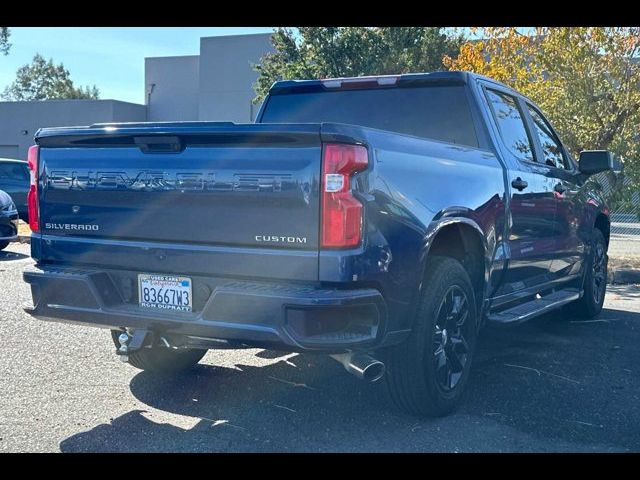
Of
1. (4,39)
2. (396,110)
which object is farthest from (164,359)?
(4,39)

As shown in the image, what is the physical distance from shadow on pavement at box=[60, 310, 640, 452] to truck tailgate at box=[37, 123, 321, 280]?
980 mm

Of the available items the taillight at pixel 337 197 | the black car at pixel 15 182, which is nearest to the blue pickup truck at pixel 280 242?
the taillight at pixel 337 197

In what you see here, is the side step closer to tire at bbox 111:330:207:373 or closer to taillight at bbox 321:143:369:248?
taillight at bbox 321:143:369:248

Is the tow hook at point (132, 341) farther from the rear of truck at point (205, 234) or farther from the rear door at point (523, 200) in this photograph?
the rear door at point (523, 200)

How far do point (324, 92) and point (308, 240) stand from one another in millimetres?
2684

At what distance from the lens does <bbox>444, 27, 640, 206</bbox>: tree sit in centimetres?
1143

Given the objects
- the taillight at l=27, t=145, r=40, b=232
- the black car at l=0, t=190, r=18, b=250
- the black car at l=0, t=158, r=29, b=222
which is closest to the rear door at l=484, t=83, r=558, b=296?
the taillight at l=27, t=145, r=40, b=232

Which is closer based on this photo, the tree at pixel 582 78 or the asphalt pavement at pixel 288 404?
the asphalt pavement at pixel 288 404

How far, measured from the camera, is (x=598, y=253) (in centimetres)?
798

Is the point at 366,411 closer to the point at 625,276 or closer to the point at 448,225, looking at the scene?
the point at 448,225

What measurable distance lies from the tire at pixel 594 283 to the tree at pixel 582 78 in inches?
169

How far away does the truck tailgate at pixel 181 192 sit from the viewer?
371 centimetres
